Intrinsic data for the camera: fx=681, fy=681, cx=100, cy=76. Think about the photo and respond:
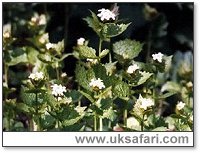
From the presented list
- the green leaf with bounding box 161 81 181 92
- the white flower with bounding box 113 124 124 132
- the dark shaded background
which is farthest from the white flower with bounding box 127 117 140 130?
the dark shaded background

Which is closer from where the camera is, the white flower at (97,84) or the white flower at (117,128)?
the white flower at (97,84)

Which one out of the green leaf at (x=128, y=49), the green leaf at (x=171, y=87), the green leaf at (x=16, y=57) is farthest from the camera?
the green leaf at (x=171, y=87)

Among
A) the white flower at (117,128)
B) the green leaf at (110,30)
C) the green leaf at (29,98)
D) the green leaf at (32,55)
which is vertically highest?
the green leaf at (110,30)

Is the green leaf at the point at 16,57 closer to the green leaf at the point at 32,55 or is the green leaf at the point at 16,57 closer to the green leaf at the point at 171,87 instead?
the green leaf at the point at 32,55

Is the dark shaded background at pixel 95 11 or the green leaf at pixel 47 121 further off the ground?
the dark shaded background at pixel 95 11

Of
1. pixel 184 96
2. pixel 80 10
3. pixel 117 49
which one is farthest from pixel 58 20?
pixel 117 49

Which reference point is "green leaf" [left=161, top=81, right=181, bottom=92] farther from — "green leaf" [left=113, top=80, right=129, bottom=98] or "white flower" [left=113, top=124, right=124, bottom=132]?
"green leaf" [left=113, top=80, right=129, bottom=98]

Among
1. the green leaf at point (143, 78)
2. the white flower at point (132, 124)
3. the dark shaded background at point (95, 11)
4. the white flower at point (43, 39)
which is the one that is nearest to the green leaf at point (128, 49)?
the green leaf at point (143, 78)

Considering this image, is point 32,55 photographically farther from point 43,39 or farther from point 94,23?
point 94,23
